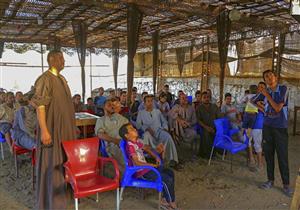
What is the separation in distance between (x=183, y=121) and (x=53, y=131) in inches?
122

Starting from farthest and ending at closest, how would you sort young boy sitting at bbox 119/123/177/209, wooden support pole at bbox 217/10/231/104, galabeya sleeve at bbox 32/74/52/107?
wooden support pole at bbox 217/10/231/104 < young boy sitting at bbox 119/123/177/209 < galabeya sleeve at bbox 32/74/52/107

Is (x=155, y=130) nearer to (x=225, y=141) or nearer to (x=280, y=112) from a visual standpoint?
(x=225, y=141)

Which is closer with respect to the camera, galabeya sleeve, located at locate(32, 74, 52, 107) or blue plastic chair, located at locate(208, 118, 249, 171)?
galabeya sleeve, located at locate(32, 74, 52, 107)

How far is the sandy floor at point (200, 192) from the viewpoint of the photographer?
3617 millimetres

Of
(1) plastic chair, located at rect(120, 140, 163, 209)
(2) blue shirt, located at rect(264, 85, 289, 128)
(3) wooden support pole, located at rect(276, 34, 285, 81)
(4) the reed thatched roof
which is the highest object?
A: (4) the reed thatched roof

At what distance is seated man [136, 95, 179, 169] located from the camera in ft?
15.8

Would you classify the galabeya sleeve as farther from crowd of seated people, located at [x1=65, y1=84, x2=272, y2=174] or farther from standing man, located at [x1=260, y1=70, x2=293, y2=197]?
standing man, located at [x1=260, y1=70, x2=293, y2=197]

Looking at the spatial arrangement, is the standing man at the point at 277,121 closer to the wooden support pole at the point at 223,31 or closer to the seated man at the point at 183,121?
the seated man at the point at 183,121

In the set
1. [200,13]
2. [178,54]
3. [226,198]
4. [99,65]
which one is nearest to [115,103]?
[226,198]

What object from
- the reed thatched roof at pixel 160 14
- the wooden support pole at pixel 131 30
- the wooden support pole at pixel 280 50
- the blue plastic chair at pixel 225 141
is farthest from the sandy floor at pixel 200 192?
the wooden support pole at pixel 280 50

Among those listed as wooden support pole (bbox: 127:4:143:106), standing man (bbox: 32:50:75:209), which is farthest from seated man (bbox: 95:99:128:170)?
wooden support pole (bbox: 127:4:143:106)

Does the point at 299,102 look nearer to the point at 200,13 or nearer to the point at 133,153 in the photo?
the point at 200,13

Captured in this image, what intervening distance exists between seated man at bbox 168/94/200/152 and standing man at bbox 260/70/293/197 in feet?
6.22

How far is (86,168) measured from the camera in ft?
10.4
